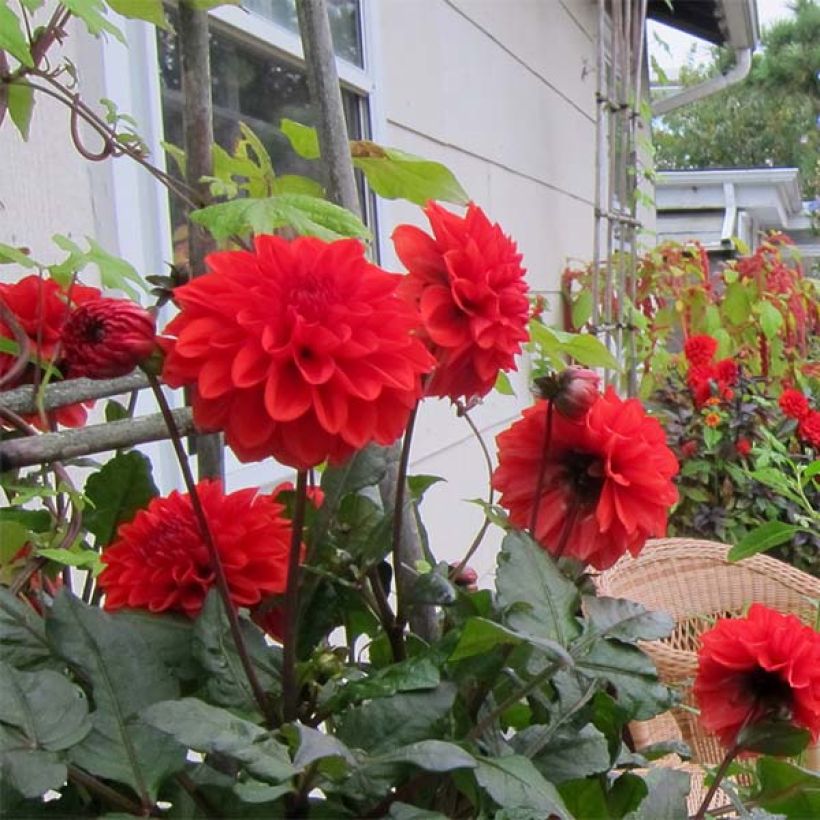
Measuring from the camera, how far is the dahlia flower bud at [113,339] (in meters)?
0.51

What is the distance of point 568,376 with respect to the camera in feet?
2.04

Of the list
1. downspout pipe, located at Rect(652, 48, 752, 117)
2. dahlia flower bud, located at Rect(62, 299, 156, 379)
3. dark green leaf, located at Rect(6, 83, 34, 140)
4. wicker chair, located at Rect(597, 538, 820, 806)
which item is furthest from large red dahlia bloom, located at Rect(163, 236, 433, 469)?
downspout pipe, located at Rect(652, 48, 752, 117)

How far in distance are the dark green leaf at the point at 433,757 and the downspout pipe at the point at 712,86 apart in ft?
19.8

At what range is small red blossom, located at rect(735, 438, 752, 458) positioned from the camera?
Answer: 3139mm

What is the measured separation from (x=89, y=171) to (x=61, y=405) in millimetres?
813

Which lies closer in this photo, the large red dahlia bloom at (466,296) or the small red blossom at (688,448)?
the large red dahlia bloom at (466,296)

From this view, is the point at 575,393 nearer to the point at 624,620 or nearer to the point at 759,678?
the point at 624,620

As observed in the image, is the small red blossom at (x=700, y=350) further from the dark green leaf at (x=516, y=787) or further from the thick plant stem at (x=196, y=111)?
the dark green leaf at (x=516, y=787)

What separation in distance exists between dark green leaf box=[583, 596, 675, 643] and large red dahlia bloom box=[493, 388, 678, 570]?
23 millimetres

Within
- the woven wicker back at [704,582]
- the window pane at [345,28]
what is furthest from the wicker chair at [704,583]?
the window pane at [345,28]

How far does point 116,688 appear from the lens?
517mm

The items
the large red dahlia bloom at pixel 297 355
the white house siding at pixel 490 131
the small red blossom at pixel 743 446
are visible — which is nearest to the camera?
the large red dahlia bloom at pixel 297 355

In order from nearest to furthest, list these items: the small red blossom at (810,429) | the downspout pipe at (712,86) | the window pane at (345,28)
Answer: the window pane at (345,28) < the small red blossom at (810,429) < the downspout pipe at (712,86)

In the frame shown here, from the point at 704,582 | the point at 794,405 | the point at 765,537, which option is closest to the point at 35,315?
the point at 765,537
